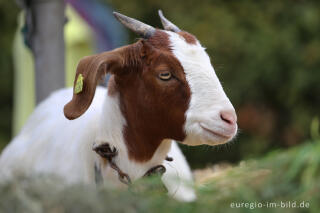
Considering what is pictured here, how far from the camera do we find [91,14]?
22.5ft

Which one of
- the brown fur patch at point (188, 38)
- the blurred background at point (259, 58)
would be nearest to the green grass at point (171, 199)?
the brown fur patch at point (188, 38)

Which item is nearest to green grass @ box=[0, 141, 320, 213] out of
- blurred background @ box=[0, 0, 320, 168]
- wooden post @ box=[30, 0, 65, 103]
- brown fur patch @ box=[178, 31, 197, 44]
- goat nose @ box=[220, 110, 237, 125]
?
goat nose @ box=[220, 110, 237, 125]

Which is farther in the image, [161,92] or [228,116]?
[161,92]

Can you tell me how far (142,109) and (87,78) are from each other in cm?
39

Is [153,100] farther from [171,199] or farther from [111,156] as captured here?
[171,199]

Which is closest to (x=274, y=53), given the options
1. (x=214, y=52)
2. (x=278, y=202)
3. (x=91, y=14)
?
(x=214, y=52)

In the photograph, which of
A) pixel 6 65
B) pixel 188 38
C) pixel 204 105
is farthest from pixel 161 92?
pixel 6 65

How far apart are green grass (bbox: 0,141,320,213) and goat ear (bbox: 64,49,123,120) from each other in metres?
1.27

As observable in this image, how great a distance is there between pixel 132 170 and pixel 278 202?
1.78m

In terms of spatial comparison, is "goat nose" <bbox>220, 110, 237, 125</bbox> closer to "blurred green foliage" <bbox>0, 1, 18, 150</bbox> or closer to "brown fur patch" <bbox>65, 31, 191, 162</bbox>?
"brown fur patch" <bbox>65, 31, 191, 162</bbox>

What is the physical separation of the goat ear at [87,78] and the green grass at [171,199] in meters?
1.27

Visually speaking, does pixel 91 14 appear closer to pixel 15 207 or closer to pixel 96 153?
pixel 96 153

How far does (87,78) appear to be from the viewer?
138 inches

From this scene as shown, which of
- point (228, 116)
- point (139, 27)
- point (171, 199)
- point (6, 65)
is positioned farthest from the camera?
point (6, 65)
